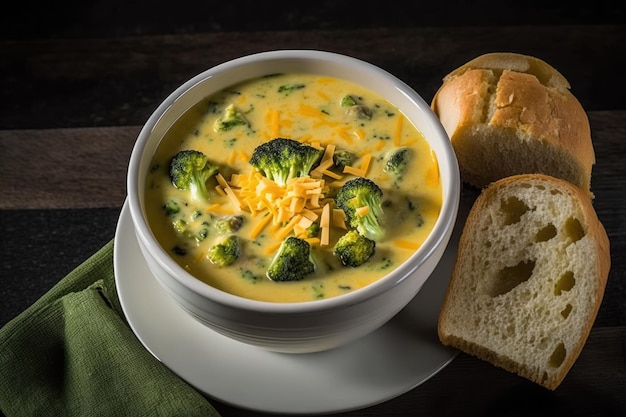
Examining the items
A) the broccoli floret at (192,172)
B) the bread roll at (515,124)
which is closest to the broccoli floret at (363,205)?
the broccoli floret at (192,172)

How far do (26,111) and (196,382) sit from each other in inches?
62.2

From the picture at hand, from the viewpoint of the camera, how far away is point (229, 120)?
279 centimetres

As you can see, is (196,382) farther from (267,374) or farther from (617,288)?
(617,288)

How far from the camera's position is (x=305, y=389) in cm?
254

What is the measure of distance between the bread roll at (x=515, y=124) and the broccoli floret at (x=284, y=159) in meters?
0.58

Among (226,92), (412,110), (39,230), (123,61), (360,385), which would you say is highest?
(412,110)

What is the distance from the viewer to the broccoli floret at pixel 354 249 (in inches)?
95.2

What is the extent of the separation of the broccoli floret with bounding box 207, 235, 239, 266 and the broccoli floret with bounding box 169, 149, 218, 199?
0.21m

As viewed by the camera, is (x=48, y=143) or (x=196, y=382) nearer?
(x=196, y=382)

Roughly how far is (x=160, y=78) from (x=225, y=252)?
150cm

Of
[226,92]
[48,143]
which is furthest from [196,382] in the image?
[48,143]

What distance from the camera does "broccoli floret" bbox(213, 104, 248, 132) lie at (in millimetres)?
2783

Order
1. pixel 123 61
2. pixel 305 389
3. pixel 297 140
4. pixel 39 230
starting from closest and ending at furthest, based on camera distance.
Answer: pixel 305 389 < pixel 297 140 < pixel 39 230 < pixel 123 61

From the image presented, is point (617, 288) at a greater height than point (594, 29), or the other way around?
point (594, 29)
